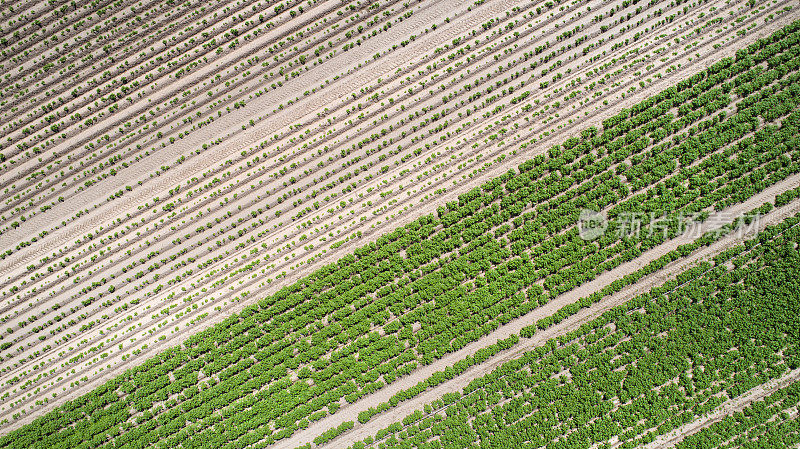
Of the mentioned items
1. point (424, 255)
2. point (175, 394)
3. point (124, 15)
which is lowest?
point (175, 394)

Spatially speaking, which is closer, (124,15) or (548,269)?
(548,269)

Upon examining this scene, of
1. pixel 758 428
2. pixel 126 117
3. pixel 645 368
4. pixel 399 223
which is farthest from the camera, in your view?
pixel 126 117

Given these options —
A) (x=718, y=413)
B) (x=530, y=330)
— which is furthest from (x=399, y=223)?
(x=718, y=413)

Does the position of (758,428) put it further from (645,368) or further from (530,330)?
(530,330)

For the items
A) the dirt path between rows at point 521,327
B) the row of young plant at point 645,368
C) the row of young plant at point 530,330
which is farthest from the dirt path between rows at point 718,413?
the row of young plant at point 530,330

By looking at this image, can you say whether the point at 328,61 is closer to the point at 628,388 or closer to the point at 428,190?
the point at 428,190

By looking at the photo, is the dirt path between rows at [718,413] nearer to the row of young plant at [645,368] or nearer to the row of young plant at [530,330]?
the row of young plant at [645,368]

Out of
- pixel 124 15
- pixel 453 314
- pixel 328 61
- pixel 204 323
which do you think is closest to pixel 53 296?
pixel 204 323
